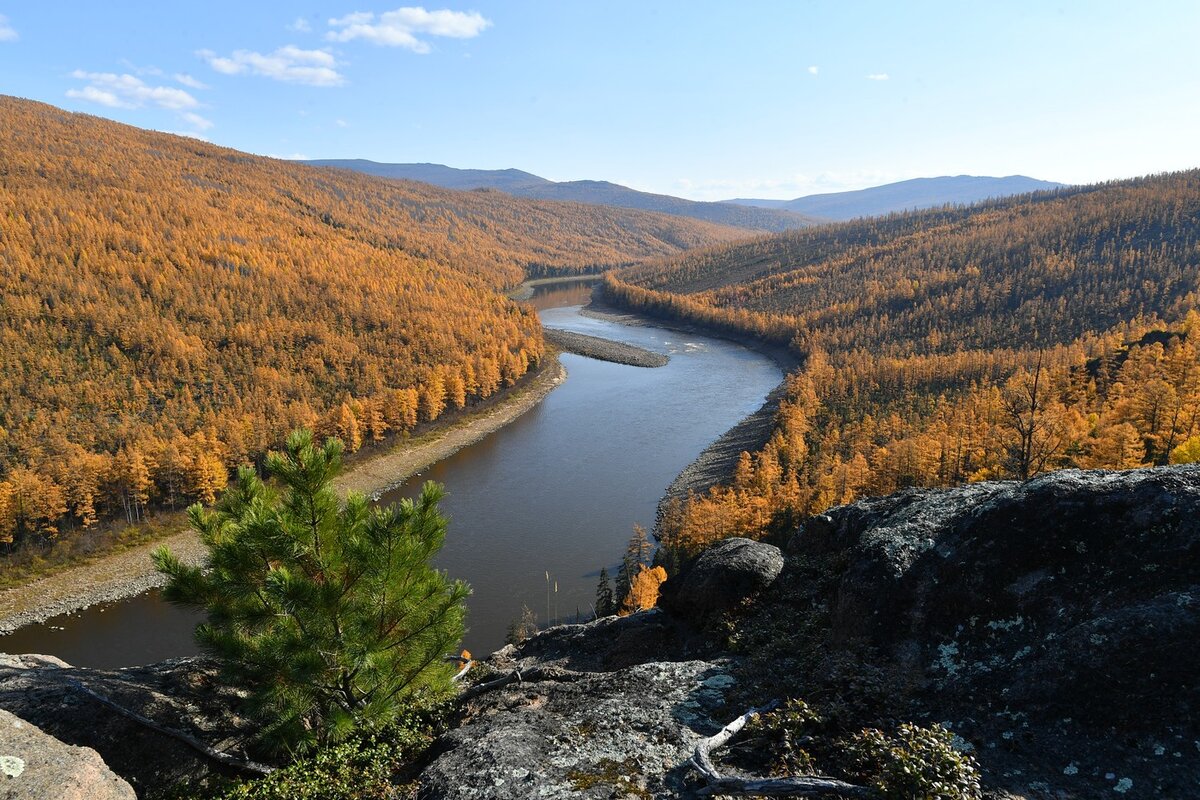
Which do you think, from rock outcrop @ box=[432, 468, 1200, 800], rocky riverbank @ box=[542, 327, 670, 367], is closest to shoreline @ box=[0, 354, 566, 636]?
rock outcrop @ box=[432, 468, 1200, 800]

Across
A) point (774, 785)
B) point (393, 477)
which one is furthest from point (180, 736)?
point (393, 477)

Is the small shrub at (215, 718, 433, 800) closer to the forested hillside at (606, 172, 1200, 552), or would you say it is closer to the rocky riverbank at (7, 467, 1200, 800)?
the rocky riverbank at (7, 467, 1200, 800)

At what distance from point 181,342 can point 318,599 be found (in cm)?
8654

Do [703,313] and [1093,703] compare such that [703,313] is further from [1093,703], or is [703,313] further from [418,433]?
[1093,703]

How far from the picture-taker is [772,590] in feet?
38.4

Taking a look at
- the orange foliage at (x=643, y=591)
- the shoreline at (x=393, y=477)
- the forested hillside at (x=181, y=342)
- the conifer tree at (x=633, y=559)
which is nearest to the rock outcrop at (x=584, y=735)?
the shoreline at (x=393, y=477)

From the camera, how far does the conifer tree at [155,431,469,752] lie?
23.1 feet

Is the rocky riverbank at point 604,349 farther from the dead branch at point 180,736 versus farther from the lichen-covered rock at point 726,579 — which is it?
the dead branch at point 180,736

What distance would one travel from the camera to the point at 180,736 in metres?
7.77

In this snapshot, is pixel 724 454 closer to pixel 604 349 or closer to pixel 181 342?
pixel 604 349

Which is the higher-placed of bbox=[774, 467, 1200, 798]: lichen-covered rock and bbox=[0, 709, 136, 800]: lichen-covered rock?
bbox=[774, 467, 1200, 798]: lichen-covered rock

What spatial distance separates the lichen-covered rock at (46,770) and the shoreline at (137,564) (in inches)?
598

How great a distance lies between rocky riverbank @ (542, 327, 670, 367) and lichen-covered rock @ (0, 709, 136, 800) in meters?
103

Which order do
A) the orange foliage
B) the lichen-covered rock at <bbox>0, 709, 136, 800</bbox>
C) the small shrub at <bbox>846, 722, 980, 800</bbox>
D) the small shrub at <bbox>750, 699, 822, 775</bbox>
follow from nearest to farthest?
1. the small shrub at <bbox>846, 722, 980, 800</bbox>
2. the lichen-covered rock at <bbox>0, 709, 136, 800</bbox>
3. the small shrub at <bbox>750, 699, 822, 775</bbox>
4. the orange foliage
